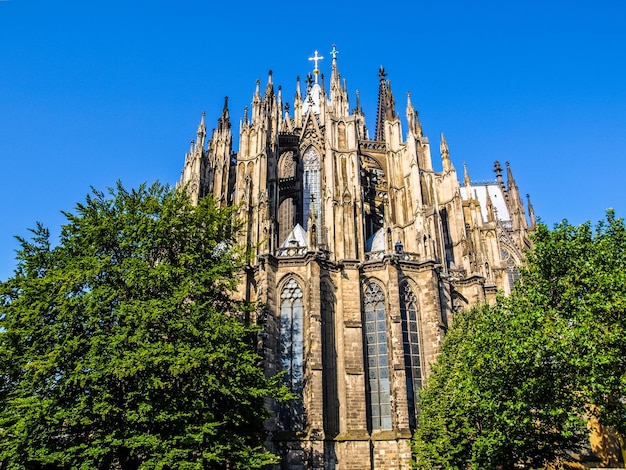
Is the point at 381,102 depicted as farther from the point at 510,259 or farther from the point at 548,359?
the point at 548,359

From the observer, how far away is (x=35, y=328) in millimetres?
18094

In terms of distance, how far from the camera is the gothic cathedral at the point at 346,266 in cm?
2695

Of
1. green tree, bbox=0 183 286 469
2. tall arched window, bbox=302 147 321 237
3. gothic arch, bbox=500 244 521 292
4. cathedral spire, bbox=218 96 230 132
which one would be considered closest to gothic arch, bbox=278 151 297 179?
tall arched window, bbox=302 147 321 237

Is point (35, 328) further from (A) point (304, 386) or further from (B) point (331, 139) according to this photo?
(B) point (331, 139)

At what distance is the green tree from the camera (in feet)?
55.3

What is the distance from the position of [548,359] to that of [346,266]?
15.5m

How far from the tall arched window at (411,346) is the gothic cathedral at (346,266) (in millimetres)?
67

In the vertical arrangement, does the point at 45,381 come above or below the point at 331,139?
below

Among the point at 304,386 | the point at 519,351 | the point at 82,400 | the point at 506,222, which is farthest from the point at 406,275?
the point at 506,222

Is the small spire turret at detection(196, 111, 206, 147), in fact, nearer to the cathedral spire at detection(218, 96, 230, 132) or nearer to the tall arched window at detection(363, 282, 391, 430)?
the cathedral spire at detection(218, 96, 230, 132)

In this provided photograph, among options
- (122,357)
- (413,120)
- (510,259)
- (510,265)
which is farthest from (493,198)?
(122,357)

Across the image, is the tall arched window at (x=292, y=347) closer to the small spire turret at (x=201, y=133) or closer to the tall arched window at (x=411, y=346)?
the tall arched window at (x=411, y=346)

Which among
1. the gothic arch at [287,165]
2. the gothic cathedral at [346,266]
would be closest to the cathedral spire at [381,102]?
the gothic cathedral at [346,266]

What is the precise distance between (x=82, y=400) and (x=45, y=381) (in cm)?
209
